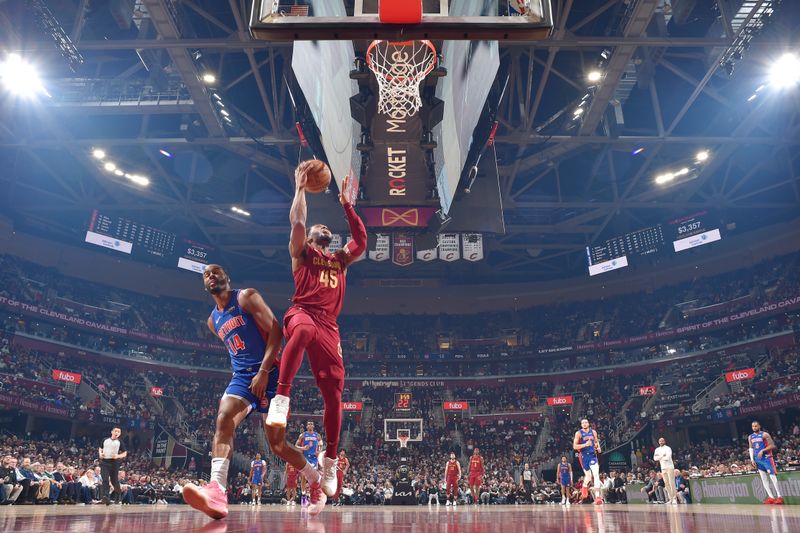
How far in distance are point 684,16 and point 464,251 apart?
33.6 feet

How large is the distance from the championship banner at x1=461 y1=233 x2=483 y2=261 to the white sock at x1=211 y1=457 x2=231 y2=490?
17098 mm

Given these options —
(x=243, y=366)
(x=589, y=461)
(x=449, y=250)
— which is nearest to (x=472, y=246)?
(x=449, y=250)

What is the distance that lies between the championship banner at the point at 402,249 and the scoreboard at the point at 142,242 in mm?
14574

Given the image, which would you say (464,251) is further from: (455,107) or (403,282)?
(403,282)

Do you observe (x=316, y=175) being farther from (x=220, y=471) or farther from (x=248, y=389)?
(x=220, y=471)

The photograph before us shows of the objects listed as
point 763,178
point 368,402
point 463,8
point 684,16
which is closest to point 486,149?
point 684,16

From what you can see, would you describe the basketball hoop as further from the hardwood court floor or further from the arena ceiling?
the hardwood court floor

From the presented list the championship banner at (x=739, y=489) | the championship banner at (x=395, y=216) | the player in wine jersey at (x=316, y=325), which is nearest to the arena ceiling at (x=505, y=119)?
the championship banner at (x=395, y=216)

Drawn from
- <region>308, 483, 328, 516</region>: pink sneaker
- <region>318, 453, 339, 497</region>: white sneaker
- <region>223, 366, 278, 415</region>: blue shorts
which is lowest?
<region>308, 483, 328, 516</region>: pink sneaker

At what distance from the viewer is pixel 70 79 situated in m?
20.4

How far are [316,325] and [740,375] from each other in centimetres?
2848

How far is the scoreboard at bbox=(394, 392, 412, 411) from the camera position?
33.0m

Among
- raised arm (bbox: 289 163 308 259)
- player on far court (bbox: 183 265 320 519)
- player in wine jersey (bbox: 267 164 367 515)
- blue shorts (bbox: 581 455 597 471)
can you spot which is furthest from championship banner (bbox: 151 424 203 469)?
raised arm (bbox: 289 163 308 259)

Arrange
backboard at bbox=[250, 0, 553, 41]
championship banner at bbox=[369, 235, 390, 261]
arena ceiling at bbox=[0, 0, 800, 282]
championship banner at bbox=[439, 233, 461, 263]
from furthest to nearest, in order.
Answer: championship banner at bbox=[439, 233, 461, 263] → championship banner at bbox=[369, 235, 390, 261] → arena ceiling at bbox=[0, 0, 800, 282] → backboard at bbox=[250, 0, 553, 41]
